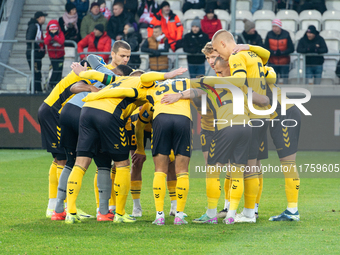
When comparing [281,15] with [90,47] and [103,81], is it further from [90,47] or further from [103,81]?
[103,81]

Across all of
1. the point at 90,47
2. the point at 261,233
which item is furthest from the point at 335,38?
the point at 261,233

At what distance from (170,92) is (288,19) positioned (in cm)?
1302

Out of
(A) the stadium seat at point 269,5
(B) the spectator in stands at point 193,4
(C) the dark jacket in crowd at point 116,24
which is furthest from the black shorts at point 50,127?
(A) the stadium seat at point 269,5

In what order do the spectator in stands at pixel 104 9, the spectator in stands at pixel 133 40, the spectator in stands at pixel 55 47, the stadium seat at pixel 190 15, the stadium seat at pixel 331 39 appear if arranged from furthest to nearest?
the stadium seat at pixel 190 15
the stadium seat at pixel 331 39
the spectator in stands at pixel 104 9
the spectator in stands at pixel 133 40
the spectator in stands at pixel 55 47

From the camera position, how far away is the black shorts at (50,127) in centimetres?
683

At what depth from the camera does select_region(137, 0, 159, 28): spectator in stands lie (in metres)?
16.5

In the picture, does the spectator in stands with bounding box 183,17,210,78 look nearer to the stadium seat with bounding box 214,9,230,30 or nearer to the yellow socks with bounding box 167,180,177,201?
the stadium seat with bounding box 214,9,230,30

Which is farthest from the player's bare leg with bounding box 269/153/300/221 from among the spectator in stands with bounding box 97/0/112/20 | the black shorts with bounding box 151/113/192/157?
the spectator in stands with bounding box 97/0/112/20

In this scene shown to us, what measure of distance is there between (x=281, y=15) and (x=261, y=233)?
45.5ft

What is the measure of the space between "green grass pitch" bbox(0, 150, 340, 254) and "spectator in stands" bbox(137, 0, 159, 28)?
30.6 ft

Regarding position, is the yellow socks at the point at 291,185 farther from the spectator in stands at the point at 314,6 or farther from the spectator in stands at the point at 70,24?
the spectator in stands at the point at 314,6

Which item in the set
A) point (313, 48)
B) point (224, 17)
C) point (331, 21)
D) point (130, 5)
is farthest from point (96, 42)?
point (331, 21)

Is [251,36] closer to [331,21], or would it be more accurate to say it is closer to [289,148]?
[331,21]

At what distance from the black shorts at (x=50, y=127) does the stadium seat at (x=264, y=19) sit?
12421mm
